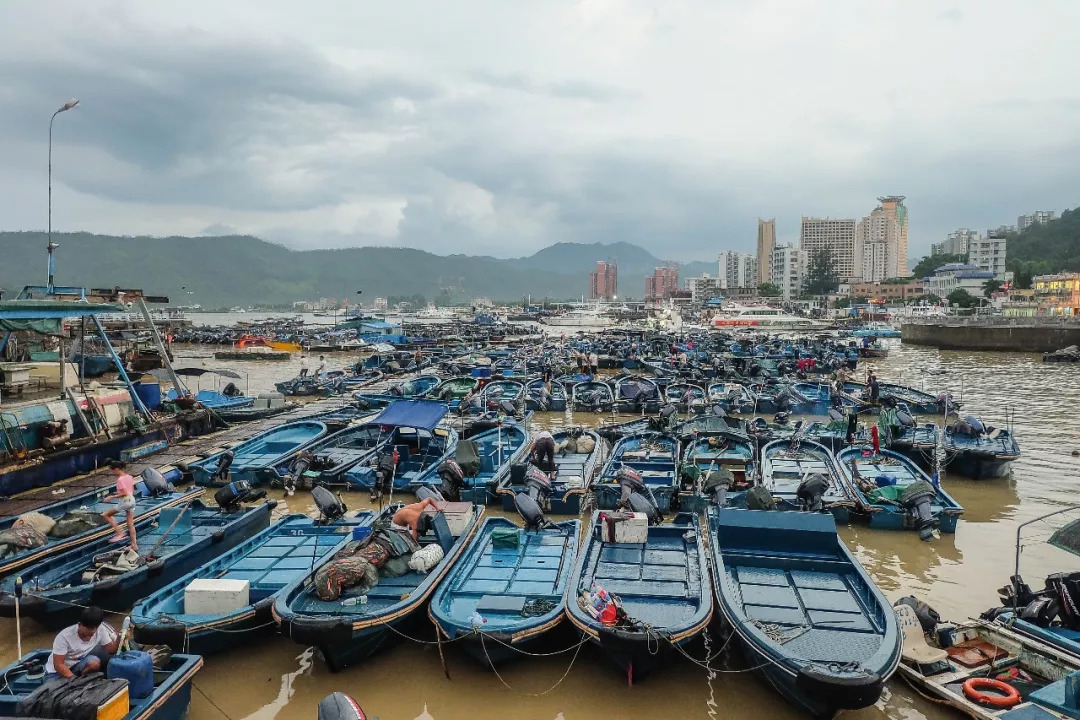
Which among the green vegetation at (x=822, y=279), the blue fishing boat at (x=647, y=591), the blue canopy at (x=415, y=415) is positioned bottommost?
the blue fishing boat at (x=647, y=591)

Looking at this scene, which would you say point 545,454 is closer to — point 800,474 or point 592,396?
point 800,474

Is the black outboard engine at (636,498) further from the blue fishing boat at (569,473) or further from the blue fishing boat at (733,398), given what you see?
the blue fishing boat at (733,398)

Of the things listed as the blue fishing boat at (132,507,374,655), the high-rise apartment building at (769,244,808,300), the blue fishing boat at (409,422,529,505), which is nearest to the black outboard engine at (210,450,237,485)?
the blue fishing boat at (409,422,529,505)

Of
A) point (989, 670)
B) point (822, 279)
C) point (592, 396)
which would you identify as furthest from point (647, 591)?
point (822, 279)

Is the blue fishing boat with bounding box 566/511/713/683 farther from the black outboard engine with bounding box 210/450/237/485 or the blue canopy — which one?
the black outboard engine with bounding box 210/450/237/485

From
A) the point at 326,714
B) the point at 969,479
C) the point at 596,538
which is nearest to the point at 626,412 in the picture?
the point at 969,479

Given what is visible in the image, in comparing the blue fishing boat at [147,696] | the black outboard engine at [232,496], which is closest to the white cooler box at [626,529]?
the blue fishing boat at [147,696]
